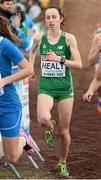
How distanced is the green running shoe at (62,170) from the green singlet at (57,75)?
819mm

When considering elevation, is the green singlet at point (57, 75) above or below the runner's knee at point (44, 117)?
above

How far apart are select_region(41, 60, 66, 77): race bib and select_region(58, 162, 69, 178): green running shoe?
111cm

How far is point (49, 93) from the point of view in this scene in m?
7.64

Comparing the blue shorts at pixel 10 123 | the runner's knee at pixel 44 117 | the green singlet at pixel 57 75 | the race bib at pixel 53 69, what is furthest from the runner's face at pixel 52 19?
the blue shorts at pixel 10 123

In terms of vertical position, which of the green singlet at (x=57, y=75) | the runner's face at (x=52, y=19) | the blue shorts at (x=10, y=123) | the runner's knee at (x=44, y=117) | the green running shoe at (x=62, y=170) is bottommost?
the green running shoe at (x=62, y=170)

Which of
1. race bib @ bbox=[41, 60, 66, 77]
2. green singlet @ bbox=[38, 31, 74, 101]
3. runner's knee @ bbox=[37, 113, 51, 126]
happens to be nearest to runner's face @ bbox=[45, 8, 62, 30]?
green singlet @ bbox=[38, 31, 74, 101]

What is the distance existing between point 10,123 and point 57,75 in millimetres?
1471

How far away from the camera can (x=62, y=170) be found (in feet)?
25.0

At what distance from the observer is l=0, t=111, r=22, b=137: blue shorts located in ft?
20.6

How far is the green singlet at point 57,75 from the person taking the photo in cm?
759

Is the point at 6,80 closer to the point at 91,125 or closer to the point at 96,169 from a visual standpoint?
the point at 96,169

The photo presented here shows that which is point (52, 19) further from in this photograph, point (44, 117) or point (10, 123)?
point (10, 123)

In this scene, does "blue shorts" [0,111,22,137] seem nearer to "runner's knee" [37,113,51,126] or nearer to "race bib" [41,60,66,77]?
"runner's knee" [37,113,51,126]

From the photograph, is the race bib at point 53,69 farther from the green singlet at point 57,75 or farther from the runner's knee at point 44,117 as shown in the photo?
the runner's knee at point 44,117
